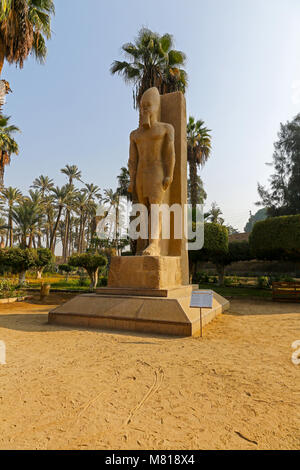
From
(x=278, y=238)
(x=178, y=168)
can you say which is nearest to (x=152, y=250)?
(x=178, y=168)

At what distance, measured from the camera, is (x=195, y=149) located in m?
20.5

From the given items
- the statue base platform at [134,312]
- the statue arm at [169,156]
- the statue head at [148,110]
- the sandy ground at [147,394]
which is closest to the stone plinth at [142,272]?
the statue base platform at [134,312]

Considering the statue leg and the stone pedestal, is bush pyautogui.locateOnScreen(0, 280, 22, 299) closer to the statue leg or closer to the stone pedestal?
the stone pedestal

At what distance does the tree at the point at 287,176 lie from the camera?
25.6m

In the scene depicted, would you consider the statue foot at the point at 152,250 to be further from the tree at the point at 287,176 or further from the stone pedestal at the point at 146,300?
the tree at the point at 287,176

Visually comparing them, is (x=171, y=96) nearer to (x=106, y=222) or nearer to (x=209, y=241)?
(x=209, y=241)

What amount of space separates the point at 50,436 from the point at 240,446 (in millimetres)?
1185

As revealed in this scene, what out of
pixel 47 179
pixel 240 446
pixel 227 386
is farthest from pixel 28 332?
pixel 47 179

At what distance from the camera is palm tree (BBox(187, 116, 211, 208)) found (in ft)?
65.7

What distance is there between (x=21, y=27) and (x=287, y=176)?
2511 centimetres

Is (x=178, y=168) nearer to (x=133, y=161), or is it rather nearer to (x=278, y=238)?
(x=133, y=161)

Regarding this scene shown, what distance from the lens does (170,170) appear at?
6.64m

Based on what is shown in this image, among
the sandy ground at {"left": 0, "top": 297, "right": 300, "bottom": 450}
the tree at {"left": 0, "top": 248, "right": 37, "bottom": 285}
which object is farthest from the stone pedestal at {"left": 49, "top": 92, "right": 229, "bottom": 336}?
the tree at {"left": 0, "top": 248, "right": 37, "bottom": 285}

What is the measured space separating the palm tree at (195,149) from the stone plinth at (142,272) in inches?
571
